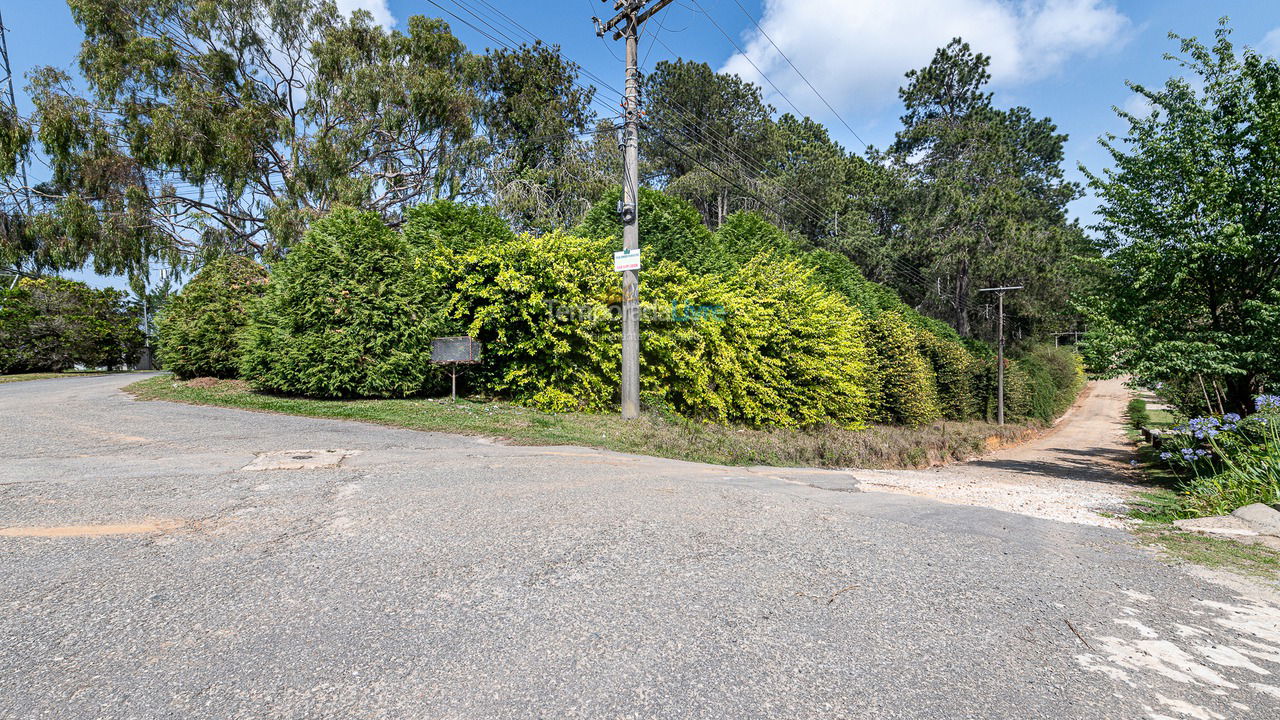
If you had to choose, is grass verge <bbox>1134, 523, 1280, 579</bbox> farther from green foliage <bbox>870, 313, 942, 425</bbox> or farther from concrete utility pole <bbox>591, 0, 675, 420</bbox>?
green foliage <bbox>870, 313, 942, 425</bbox>

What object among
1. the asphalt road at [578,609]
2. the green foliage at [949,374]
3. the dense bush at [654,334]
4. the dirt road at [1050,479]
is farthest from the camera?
the green foliage at [949,374]

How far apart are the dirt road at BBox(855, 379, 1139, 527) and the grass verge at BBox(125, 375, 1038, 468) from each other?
1.97 m

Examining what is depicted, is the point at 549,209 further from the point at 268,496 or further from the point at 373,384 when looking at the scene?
the point at 268,496

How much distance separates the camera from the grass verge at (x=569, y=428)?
10.0 m

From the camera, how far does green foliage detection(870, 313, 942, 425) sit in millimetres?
23109

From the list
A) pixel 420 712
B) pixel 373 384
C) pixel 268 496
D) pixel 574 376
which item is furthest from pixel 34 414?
pixel 420 712

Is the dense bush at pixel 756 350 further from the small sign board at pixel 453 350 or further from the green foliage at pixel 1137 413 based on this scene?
the green foliage at pixel 1137 413

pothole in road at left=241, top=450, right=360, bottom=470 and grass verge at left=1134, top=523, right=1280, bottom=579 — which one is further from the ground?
pothole in road at left=241, top=450, right=360, bottom=470

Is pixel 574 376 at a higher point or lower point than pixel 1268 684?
higher

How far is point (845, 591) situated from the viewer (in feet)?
11.1

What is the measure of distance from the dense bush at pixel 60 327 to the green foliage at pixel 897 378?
97.9ft

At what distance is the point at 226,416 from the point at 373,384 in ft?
8.32

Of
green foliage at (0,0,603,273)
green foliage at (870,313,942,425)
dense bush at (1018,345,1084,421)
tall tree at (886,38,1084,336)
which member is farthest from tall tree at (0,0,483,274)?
dense bush at (1018,345,1084,421)

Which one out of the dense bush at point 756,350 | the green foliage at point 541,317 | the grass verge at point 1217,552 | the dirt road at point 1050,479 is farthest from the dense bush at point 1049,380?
the grass verge at point 1217,552
